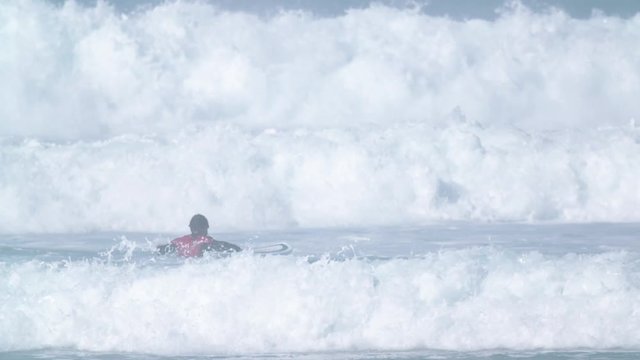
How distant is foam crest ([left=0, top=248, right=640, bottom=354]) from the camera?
13.2 metres

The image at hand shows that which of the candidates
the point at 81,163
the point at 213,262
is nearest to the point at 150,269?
the point at 213,262

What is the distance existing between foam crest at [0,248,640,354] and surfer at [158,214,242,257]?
2039 millimetres

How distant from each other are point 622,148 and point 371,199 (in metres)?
7.17

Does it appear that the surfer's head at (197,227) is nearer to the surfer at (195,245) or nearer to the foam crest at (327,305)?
the surfer at (195,245)

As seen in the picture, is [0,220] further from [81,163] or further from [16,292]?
[16,292]

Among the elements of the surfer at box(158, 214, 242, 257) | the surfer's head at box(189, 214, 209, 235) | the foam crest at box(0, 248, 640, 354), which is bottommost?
the foam crest at box(0, 248, 640, 354)

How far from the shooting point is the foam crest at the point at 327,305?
1316 centimetres

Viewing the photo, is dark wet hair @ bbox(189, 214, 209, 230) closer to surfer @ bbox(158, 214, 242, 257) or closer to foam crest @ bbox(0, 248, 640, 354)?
surfer @ bbox(158, 214, 242, 257)

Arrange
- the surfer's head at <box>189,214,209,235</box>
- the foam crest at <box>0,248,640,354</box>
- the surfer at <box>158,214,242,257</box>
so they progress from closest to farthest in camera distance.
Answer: the foam crest at <box>0,248,640,354</box>
the surfer at <box>158,214,242,257</box>
the surfer's head at <box>189,214,209,235</box>

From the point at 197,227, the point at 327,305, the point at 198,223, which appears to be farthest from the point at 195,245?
the point at 327,305

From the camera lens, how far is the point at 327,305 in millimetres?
13641

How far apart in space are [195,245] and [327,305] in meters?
3.97

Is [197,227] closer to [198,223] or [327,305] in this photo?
[198,223]

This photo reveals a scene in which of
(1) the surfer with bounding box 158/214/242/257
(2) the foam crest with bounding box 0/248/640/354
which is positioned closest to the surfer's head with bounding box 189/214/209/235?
(1) the surfer with bounding box 158/214/242/257
